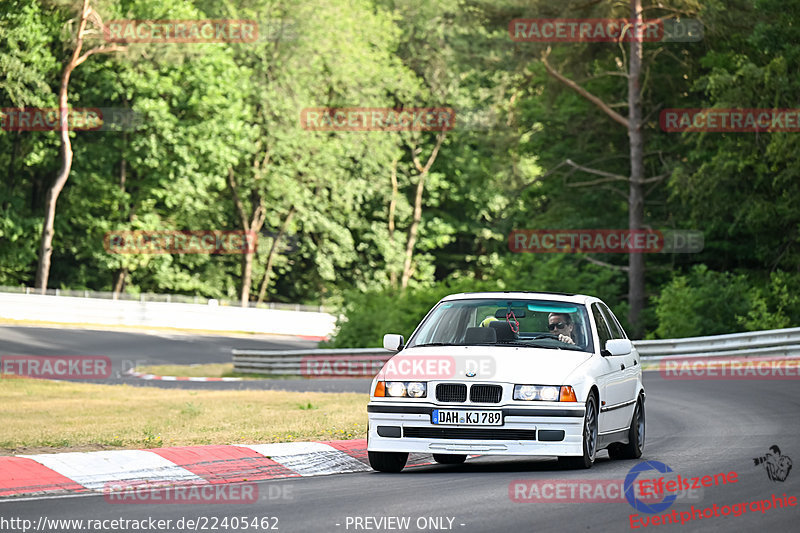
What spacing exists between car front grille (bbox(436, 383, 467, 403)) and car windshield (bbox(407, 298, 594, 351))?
3.28ft

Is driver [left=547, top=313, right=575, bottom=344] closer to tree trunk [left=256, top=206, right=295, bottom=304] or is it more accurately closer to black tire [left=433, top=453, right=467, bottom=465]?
black tire [left=433, top=453, right=467, bottom=465]

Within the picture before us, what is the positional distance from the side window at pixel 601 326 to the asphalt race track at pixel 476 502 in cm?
116

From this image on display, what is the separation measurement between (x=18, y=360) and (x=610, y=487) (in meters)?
29.6

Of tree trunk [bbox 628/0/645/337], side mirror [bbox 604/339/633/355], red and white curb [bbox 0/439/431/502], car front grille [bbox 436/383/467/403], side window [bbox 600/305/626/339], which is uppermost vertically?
tree trunk [bbox 628/0/645/337]

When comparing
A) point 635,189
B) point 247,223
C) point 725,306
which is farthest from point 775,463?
point 247,223

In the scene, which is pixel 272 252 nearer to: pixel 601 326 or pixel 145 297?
pixel 145 297

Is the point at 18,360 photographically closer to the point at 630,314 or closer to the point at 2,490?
the point at 630,314

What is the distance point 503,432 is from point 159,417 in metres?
8.54

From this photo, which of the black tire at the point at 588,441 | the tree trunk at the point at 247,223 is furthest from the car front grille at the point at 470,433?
the tree trunk at the point at 247,223

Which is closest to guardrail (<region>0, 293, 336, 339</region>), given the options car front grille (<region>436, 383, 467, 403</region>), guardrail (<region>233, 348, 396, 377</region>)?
guardrail (<region>233, 348, 396, 377</region>)

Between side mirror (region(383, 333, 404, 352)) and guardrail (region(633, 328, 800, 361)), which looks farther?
guardrail (region(633, 328, 800, 361))

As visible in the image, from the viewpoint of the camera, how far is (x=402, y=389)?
10922 millimetres

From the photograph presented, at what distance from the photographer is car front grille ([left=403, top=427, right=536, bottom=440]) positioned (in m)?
10.6

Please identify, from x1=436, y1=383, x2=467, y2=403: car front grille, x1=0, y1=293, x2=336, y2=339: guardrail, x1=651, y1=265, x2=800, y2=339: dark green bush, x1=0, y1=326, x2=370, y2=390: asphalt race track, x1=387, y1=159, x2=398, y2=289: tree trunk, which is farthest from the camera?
x1=387, y1=159, x2=398, y2=289: tree trunk
